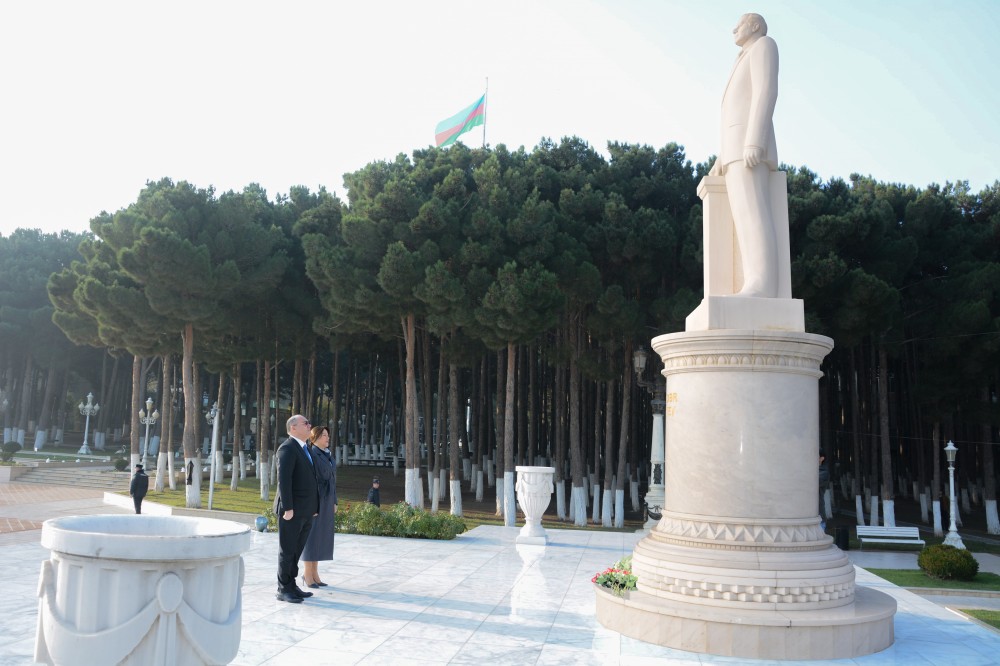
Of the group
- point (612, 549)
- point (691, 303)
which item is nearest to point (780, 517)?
point (612, 549)

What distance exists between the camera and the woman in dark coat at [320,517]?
758 cm

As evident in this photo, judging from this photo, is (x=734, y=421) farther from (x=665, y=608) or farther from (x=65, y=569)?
(x=65, y=569)

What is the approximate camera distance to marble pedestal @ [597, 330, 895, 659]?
605cm

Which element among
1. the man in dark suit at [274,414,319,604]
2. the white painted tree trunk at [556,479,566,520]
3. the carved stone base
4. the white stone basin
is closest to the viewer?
the white stone basin

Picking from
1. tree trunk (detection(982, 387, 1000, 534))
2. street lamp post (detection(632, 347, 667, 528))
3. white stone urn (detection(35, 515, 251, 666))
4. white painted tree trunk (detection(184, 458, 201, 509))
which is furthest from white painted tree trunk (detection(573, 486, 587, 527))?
white stone urn (detection(35, 515, 251, 666))

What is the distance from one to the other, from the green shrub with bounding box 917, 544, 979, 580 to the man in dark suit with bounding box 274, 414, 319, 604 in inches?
479

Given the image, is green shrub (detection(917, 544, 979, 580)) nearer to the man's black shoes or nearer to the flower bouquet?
the flower bouquet

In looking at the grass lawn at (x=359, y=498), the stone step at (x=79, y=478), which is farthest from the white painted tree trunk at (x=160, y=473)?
the stone step at (x=79, y=478)

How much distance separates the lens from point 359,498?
29797 mm

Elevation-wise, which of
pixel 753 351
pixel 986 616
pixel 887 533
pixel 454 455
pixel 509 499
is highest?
pixel 753 351

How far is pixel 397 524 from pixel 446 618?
6100 mm

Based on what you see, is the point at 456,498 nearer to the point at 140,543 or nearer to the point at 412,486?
the point at 412,486

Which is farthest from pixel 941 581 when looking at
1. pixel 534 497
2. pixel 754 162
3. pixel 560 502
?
pixel 560 502

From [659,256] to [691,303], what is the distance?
2.28 m
